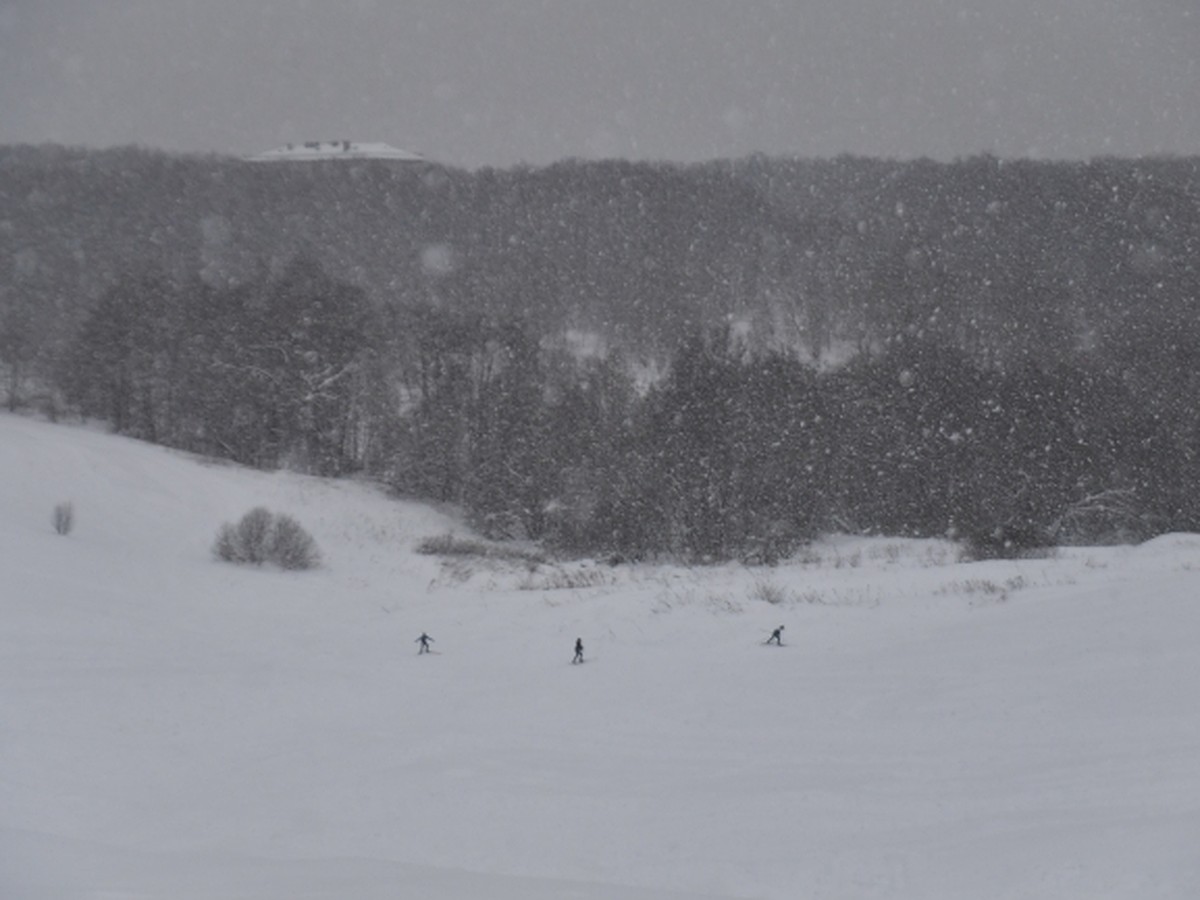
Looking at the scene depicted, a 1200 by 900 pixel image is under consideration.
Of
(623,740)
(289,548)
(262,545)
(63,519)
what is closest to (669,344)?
(289,548)

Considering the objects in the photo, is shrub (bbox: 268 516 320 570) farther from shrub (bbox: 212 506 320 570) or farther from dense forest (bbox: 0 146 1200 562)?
dense forest (bbox: 0 146 1200 562)

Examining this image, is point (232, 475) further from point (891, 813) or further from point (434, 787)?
point (891, 813)

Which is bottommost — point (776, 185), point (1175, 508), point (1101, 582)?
point (1101, 582)

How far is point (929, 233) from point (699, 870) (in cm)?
7173

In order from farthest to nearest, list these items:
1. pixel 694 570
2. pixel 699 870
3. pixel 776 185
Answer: pixel 776 185 → pixel 694 570 → pixel 699 870

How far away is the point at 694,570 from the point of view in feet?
79.1

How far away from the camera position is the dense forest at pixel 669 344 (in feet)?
116

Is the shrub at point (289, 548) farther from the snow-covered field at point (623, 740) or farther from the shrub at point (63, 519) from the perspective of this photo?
the shrub at point (63, 519)

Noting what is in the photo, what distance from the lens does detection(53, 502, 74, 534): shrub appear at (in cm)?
2447

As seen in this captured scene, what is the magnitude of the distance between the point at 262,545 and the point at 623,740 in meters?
17.1

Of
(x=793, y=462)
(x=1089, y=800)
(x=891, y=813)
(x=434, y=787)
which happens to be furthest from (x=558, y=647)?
(x=793, y=462)

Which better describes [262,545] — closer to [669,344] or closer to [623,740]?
[623,740]

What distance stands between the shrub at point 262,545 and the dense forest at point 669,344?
1094 cm

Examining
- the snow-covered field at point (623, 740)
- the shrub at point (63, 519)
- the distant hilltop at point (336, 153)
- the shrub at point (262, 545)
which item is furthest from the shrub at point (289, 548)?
the distant hilltop at point (336, 153)
